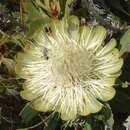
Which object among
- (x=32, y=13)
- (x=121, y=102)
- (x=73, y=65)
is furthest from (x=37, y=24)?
(x=121, y=102)

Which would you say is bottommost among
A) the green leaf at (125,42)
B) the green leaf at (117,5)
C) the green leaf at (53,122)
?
the green leaf at (53,122)

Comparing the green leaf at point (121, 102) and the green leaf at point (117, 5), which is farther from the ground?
the green leaf at point (117, 5)

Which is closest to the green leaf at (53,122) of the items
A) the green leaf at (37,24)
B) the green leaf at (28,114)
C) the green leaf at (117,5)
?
the green leaf at (28,114)

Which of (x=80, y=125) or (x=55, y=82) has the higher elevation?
(x=55, y=82)

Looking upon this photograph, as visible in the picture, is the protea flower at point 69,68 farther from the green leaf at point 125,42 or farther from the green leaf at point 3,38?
the green leaf at point 3,38

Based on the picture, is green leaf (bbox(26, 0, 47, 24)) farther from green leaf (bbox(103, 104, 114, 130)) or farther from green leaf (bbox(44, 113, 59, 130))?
green leaf (bbox(103, 104, 114, 130))

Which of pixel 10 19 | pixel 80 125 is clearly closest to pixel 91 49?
pixel 80 125

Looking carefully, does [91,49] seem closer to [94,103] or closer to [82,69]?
[82,69]

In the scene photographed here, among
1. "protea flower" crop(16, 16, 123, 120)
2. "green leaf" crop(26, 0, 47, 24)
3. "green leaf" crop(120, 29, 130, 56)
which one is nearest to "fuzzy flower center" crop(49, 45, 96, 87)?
"protea flower" crop(16, 16, 123, 120)
